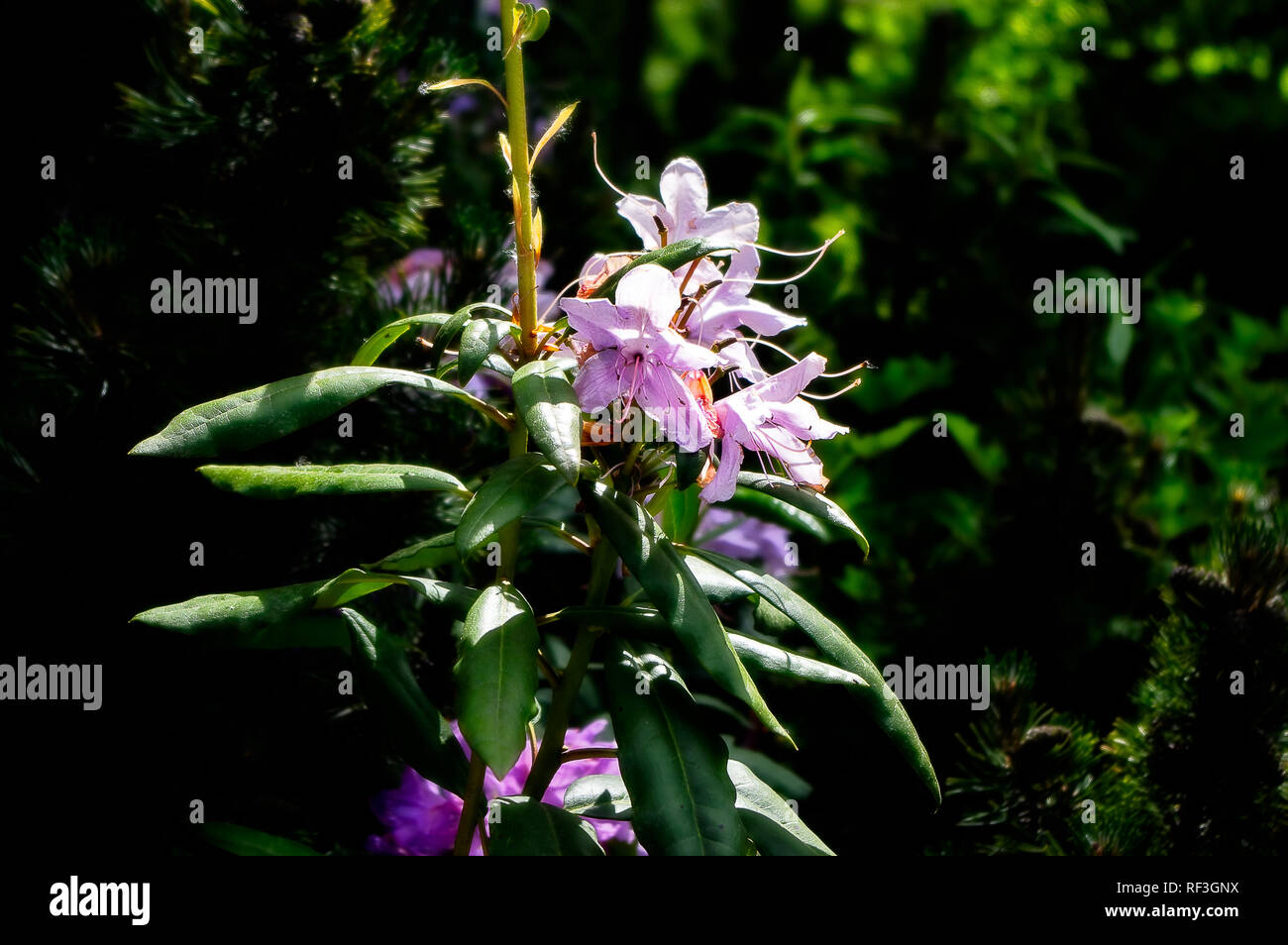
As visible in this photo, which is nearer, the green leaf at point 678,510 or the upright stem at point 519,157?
the upright stem at point 519,157

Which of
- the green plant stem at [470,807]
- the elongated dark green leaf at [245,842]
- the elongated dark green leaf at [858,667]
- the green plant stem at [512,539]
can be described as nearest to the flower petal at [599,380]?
the green plant stem at [512,539]

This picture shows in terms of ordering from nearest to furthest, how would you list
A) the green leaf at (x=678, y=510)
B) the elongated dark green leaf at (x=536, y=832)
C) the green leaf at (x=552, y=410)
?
1. the green leaf at (x=552, y=410)
2. the elongated dark green leaf at (x=536, y=832)
3. the green leaf at (x=678, y=510)

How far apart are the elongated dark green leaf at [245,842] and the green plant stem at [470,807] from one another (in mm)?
164

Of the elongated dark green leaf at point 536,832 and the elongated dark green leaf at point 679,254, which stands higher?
the elongated dark green leaf at point 679,254

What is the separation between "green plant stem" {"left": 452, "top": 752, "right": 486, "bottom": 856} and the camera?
0.98 meters

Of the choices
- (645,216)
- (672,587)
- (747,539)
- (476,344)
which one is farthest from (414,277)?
(672,587)

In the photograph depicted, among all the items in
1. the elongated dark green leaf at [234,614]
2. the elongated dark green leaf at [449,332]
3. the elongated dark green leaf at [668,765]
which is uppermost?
the elongated dark green leaf at [449,332]

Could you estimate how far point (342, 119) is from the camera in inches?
53.3

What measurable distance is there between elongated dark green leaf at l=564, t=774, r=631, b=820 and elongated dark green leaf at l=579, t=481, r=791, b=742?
0.77 ft

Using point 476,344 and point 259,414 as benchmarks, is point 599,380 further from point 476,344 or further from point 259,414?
point 259,414

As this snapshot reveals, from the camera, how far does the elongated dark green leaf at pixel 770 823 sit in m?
0.99

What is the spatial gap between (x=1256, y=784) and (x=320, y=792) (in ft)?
3.46

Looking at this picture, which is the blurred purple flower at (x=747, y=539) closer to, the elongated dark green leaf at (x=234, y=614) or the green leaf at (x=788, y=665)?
the green leaf at (x=788, y=665)

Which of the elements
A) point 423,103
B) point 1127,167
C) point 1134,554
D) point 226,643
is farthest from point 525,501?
point 1127,167
